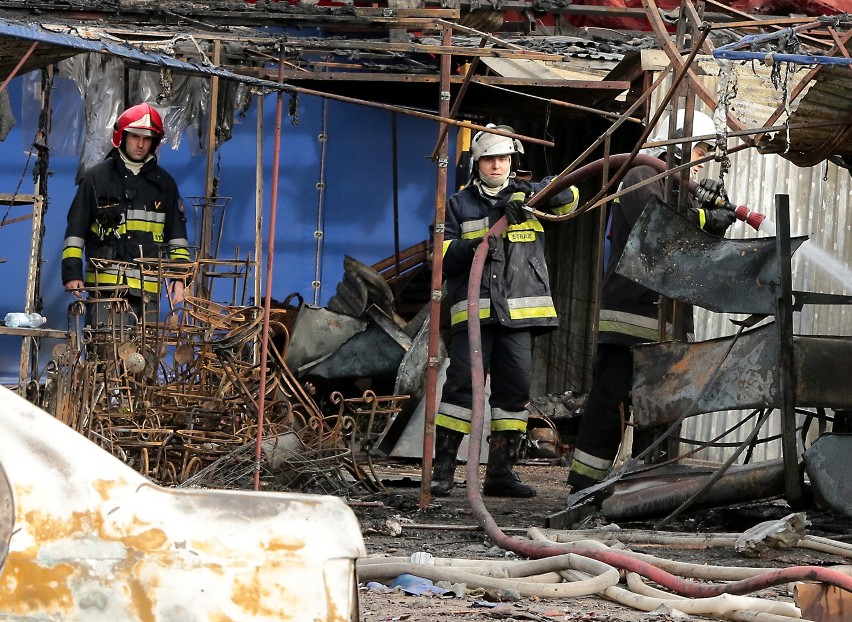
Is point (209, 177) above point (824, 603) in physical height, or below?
above

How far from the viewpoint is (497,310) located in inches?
332

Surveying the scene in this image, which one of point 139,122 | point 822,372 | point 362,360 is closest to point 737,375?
point 822,372

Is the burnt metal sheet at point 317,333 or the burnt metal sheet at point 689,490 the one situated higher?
the burnt metal sheet at point 317,333

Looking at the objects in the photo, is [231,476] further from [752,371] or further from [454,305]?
[752,371]

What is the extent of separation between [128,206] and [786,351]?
17.4ft

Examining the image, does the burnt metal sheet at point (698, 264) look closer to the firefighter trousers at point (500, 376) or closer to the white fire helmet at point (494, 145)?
the firefighter trousers at point (500, 376)

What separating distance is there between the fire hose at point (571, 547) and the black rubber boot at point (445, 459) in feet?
3.88

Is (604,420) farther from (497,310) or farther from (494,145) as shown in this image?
(494,145)

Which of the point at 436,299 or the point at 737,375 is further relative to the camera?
the point at 436,299

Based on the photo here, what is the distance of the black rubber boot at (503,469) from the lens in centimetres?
845

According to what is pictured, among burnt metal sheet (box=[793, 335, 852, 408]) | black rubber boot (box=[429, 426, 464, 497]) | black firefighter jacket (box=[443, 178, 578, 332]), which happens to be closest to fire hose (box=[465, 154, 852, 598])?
black firefighter jacket (box=[443, 178, 578, 332])

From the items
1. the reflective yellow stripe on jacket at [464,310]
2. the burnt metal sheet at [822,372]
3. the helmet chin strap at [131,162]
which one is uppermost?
the helmet chin strap at [131,162]

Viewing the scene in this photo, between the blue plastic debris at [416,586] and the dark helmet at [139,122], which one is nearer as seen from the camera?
the blue plastic debris at [416,586]

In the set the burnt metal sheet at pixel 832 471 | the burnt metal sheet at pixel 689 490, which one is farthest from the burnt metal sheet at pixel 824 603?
the burnt metal sheet at pixel 689 490
